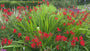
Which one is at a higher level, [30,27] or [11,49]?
[30,27]

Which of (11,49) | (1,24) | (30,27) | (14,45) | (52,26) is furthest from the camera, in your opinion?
(1,24)

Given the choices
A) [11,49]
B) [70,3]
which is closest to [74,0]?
[70,3]

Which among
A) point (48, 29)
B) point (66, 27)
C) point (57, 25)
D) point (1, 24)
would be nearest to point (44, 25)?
point (48, 29)

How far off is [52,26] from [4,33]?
1.06m

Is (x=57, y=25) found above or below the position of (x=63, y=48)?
above

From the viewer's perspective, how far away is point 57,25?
264 cm

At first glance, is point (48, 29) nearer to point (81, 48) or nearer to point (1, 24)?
point (81, 48)

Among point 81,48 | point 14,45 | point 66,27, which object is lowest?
point 81,48

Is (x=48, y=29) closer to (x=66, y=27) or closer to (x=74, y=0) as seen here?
(x=66, y=27)

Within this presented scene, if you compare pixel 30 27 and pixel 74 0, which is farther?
pixel 74 0

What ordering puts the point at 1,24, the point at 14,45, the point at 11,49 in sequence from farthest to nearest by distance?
the point at 1,24 → the point at 11,49 → the point at 14,45

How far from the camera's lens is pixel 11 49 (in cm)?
211

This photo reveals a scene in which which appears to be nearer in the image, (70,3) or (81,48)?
(81,48)

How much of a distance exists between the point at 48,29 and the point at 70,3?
1049 centimetres
